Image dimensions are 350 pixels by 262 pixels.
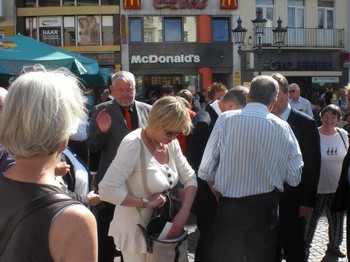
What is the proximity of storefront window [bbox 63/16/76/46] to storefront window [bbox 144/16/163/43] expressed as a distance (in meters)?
3.73

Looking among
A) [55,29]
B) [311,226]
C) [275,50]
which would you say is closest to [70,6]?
[55,29]

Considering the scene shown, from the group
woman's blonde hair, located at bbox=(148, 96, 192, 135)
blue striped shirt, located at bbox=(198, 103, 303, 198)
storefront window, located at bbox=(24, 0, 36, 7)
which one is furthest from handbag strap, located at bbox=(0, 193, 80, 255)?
storefront window, located at bbox=(24, 0, 36, 7)

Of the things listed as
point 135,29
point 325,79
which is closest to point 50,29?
point 135,29

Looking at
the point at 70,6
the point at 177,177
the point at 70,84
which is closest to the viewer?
the point at 70,84

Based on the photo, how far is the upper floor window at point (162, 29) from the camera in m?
22.5

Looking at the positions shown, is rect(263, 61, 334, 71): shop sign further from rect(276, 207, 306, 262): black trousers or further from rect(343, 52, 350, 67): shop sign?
rect(276, 207, 306, 262): black trousers

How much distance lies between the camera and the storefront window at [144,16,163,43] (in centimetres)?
2255

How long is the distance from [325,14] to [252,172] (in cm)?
2384

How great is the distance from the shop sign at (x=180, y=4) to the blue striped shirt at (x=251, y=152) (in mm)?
20137

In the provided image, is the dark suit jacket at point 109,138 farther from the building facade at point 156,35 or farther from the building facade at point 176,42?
the building facade at point 176,42

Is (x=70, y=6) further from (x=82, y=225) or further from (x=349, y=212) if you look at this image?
(x=82, y=225)

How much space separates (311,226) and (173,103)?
9.20 ft

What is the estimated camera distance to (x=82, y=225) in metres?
1.35

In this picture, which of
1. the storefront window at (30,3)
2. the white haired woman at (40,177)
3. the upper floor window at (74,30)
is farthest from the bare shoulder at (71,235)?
Result: the storefront window at (30,3)
